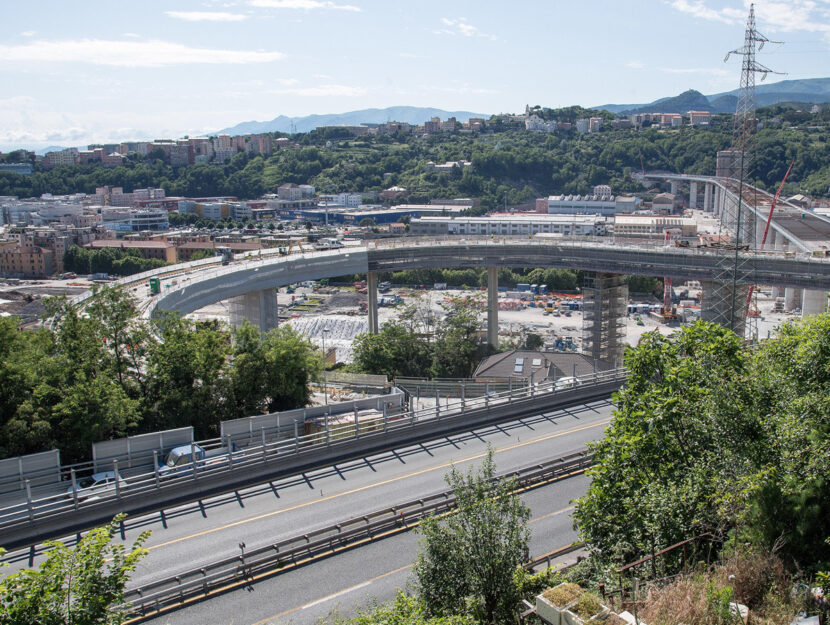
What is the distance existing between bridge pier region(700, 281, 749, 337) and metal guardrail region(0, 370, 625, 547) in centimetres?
1734

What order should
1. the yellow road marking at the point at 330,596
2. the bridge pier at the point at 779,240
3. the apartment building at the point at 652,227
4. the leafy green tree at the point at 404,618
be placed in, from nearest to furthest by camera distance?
the leafy green tree at the point at 404,618 < the yellow road marking at the point at 330,596 < the bridge pier at the point at 779,240 < the apartment building at the point at 652,227

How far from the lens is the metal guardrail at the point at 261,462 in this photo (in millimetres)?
10859

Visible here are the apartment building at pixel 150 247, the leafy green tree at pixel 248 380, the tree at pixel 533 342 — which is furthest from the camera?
the apartment building at pixel 150 247

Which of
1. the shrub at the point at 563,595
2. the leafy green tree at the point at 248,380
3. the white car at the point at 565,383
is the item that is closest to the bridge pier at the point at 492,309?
the white car at the point at 565,383

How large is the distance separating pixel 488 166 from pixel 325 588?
125 metres

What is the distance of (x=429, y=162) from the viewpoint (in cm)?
13662

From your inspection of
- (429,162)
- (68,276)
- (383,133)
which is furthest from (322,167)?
(68,276)

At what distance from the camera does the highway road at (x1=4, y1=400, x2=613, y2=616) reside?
1052 cm

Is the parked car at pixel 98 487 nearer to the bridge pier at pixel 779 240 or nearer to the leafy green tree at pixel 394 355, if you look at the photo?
the leafy green tree at pixel 394 355

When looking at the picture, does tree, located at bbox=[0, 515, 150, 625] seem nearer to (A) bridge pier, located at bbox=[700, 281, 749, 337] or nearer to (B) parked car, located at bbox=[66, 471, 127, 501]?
(B) parked car, located at bbox=[66, 471, 127, 501]

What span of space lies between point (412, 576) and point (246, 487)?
13.3 feet

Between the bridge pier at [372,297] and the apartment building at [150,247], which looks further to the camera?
the apartment building at [150,247]

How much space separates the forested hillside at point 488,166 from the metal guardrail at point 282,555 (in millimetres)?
106601

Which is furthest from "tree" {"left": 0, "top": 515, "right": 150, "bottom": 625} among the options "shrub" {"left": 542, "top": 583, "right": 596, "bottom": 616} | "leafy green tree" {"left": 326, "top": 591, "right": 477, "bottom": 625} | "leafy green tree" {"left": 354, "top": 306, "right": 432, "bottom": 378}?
"leafy green tree" {"left": 354, "top": 306, "right": 432, "bottom": 378}
